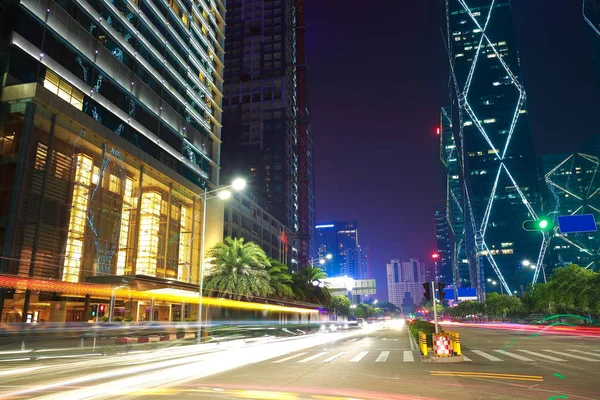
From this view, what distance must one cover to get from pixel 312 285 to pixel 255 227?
28.5 metres

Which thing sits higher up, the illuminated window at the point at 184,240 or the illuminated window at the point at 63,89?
the illuminated window at the point at 63,89

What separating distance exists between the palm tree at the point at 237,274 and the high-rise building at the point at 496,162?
486ft

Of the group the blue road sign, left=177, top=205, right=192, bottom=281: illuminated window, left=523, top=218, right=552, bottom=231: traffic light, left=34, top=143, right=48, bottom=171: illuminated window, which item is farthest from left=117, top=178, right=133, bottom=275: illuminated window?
the blue road sign

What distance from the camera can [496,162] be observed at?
17612 centimetres

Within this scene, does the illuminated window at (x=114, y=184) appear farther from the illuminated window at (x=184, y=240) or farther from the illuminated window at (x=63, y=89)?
the illuminated window at (x=184, y=240)

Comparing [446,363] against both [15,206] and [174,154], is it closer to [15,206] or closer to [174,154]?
[15,206]

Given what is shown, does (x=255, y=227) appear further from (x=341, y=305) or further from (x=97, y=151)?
(x=97, y=151)

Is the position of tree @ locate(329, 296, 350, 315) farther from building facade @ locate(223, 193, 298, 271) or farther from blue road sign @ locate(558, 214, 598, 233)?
blue road sign @ locate(558, 214, 598, 233)

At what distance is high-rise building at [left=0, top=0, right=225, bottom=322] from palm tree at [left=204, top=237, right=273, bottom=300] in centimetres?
623

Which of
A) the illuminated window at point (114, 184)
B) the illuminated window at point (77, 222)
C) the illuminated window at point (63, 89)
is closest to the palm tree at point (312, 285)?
the illuminated window at point (114, 184)

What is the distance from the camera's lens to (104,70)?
137 feet

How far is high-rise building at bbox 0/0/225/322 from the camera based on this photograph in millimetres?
31922

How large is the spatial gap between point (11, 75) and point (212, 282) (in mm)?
25651

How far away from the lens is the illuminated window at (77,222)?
35.2m
